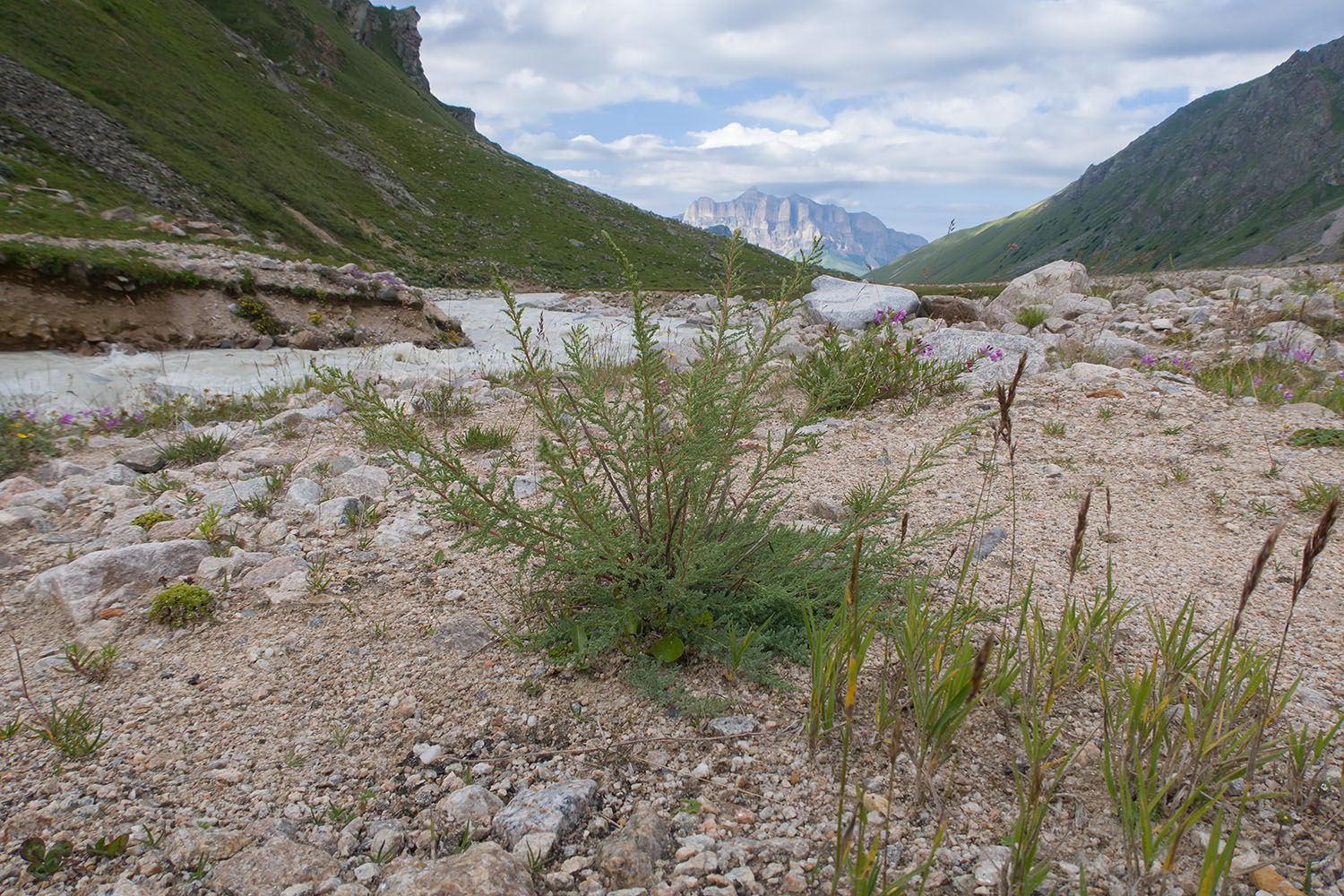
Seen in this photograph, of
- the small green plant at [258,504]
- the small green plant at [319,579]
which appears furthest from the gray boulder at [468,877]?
the small green plant at [258,504]

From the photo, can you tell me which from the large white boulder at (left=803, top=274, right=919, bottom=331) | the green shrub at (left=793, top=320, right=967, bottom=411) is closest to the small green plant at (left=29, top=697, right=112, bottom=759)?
the green shrub at (left=793, top=320, right=967, bottom=411)

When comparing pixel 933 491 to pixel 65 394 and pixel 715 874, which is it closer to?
pixel 715 874

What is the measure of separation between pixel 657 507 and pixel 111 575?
2.73m

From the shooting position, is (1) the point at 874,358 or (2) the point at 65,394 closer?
(1) the point at 874,358

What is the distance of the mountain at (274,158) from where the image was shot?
22906mm

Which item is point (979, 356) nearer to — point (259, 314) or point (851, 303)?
point (851, 303)

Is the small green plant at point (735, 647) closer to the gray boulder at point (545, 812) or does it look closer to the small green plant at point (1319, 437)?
the gray boulder at point (545, 812)

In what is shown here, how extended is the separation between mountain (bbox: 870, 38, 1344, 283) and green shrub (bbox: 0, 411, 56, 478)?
465 feet

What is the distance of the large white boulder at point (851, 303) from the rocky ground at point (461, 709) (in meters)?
7.97

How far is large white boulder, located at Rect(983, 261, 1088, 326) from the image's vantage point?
14.2 m

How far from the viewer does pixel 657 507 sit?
9.05 feet

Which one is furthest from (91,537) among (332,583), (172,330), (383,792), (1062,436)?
(172,330)

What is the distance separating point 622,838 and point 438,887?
47cm

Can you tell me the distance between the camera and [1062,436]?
17.2ft
